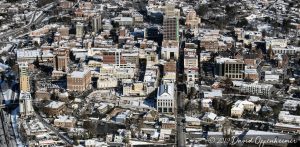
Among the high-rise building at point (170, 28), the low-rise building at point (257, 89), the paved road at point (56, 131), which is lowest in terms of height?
the paved road at point (56, 131)

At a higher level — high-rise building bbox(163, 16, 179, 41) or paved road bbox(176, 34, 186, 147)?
high-rise building bbox(163, 16, 179, 41)

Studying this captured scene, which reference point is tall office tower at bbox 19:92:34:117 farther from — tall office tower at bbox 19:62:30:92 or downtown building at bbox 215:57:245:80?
downtown building at bbox 215:57:245:80

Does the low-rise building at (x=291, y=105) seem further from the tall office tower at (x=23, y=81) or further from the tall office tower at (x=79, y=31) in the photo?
the tall office tower at (x=79, y=31)

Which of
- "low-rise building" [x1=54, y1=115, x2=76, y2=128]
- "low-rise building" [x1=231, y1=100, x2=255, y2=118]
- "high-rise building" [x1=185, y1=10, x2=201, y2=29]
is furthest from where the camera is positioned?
"high-rise building" [x1=185, y1=10, x2=201, y2=29]

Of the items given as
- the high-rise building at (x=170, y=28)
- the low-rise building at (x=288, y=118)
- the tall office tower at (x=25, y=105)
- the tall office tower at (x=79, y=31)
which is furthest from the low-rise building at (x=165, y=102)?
the tall office tower at (x=79, y=31)

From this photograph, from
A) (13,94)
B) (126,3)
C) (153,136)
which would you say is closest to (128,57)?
(13,94)

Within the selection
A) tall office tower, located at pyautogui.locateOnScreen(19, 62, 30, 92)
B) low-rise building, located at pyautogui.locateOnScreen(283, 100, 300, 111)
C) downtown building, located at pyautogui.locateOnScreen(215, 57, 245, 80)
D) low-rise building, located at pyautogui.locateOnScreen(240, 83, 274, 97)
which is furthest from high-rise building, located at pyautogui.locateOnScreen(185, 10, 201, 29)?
tall office tower, located at pyautogui.locateOnScreen(19, 62, 30, 92)

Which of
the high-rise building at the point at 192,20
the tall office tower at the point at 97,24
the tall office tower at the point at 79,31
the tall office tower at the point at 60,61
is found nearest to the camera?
the tall office tower at the point at 60,61

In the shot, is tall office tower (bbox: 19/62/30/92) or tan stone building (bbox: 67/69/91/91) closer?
tall office tower (bbox: 19/62/30/92)
